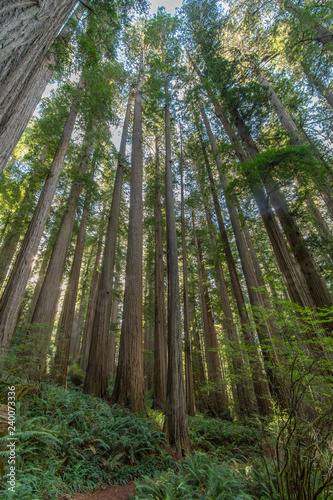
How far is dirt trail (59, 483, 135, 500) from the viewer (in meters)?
2.46

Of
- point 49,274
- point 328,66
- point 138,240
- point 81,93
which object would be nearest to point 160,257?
point 138,240

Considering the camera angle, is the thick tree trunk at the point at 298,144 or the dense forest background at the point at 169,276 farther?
the thick tree trunk at the point at 298,144

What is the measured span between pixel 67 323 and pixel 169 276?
17.6ft

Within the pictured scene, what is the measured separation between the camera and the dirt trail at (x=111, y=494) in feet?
8.08

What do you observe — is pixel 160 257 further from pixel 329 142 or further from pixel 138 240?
pixel 329 142

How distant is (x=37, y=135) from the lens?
7.38m

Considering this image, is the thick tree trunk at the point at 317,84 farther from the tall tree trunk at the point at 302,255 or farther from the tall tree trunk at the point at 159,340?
the tall tree trunk at the point at 159,340

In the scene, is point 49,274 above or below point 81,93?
below

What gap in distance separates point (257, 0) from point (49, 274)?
14369 millimetres

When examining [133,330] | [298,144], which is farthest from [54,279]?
[298,144]

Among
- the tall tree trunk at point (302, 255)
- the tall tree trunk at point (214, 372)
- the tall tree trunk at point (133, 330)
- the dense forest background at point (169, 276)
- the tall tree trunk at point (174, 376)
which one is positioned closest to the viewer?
the dense forest background at point (169, 276)

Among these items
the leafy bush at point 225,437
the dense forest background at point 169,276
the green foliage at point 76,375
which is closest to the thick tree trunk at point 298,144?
the dense forest background at point 169,276

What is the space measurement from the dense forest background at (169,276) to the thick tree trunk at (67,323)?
0.07m

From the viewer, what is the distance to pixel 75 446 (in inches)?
122
